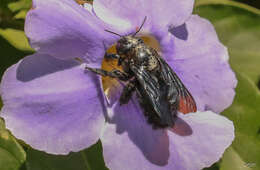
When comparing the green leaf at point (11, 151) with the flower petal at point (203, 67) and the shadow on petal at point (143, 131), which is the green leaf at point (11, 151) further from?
the flower petal at point (203, 67)

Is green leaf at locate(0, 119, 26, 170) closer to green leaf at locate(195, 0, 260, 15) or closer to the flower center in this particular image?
the flower center

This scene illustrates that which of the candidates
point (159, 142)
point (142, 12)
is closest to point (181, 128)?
point (159, 142)

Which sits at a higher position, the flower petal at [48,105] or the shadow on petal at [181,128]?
the flower petal at [48,105]

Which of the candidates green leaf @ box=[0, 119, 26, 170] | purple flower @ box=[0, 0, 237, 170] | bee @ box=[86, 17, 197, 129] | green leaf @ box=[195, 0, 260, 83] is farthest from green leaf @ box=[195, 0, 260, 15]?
green leaf @ box=[0, 119, 26, 170]

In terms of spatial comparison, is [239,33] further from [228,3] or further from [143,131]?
[143,131]

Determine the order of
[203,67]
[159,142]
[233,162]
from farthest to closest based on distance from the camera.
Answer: [233,162] → [203,67] → [159,142]

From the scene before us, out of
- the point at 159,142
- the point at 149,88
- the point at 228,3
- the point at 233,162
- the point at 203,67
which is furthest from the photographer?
the point at 228,3


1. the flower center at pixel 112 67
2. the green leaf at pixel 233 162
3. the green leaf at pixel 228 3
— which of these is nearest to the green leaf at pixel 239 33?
the green leaf at pixel 228 3
